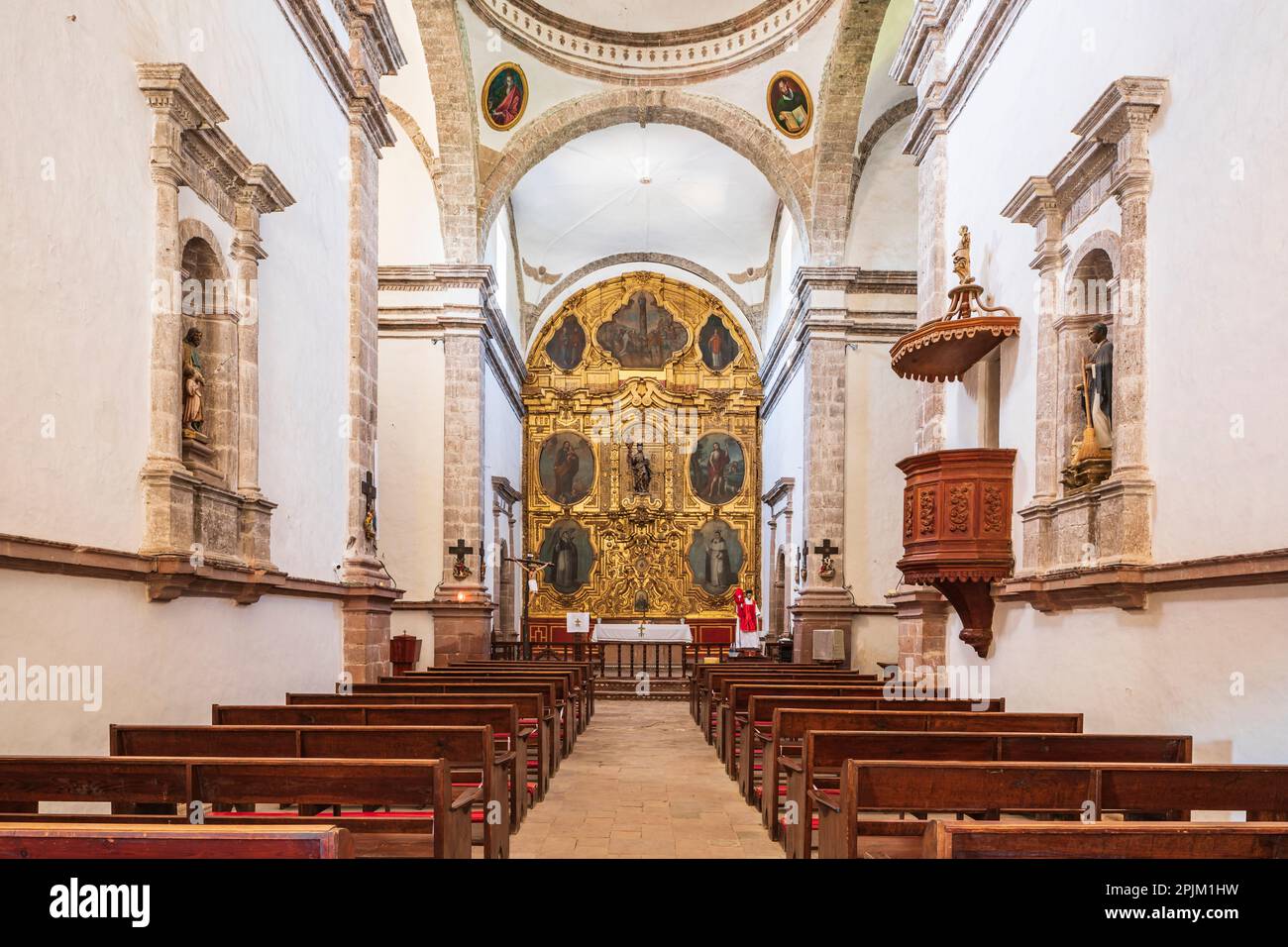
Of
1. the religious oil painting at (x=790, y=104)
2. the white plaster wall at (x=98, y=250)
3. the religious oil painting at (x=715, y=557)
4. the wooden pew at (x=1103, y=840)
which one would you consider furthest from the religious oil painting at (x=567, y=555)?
the wooden pew at (x=1103, y=840)

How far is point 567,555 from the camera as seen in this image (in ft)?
82.8

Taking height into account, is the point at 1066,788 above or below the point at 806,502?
below

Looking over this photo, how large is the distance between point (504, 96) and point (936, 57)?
890cm

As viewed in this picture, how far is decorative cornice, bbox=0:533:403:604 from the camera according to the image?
4.56 metres

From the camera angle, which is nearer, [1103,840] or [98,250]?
[1103,840]

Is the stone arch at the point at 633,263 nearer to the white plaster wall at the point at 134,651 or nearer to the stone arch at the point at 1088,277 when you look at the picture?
the white plaster wall at the point at 134,651

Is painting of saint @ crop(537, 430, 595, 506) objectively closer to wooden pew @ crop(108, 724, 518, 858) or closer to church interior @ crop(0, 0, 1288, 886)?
church interior @ crop(0, 0, 1288, 886)

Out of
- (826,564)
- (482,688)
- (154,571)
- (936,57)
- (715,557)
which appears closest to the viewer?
(154,571)

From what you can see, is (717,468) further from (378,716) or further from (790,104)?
(378,716)

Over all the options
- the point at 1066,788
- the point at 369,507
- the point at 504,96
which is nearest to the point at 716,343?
the point at 504,96
